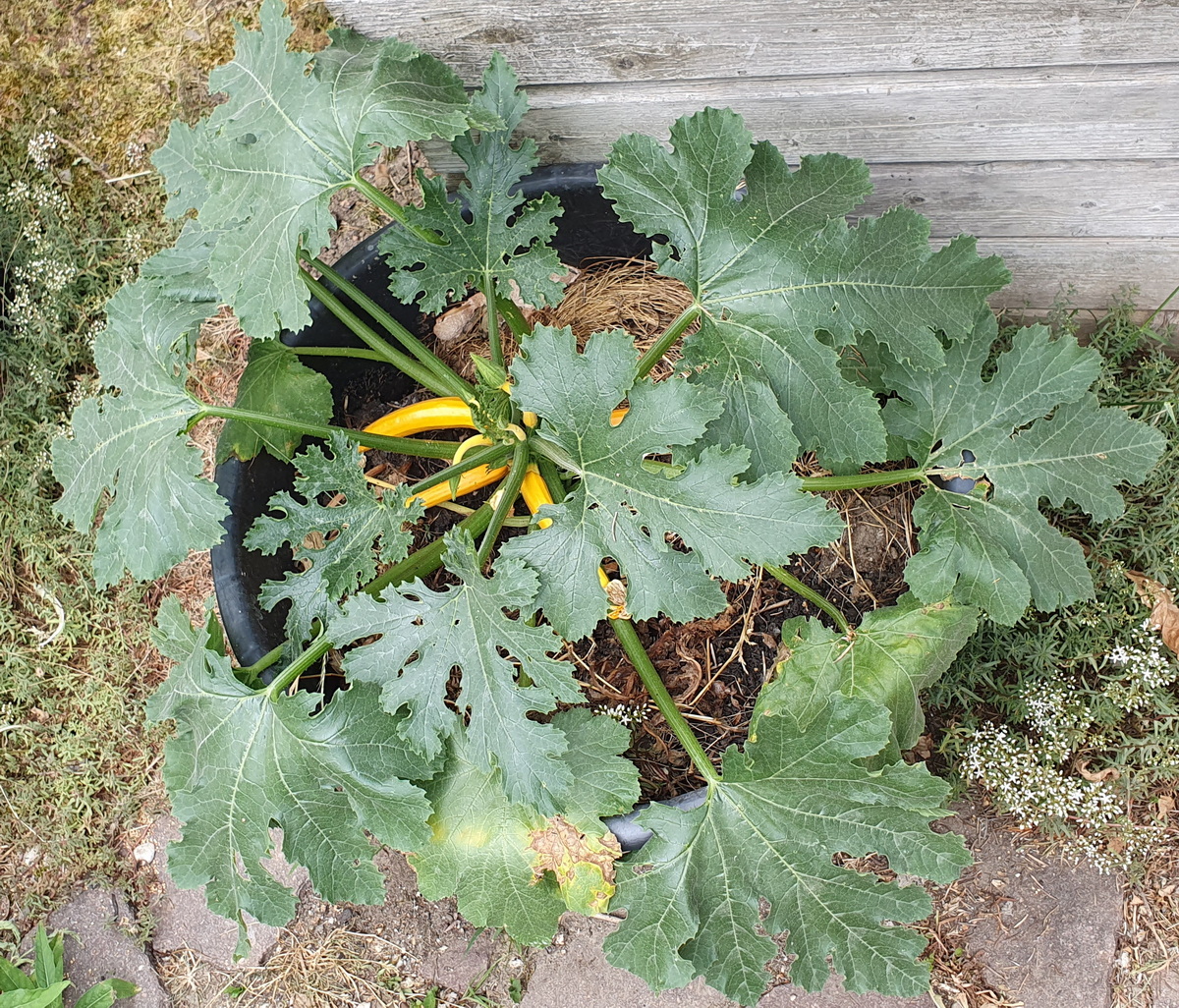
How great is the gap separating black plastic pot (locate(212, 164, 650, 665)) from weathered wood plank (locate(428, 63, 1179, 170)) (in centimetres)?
16

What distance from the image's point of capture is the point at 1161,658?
240 cm

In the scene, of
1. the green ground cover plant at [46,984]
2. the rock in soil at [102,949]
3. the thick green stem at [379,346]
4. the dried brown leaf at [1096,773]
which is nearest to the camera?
the thick green stem at [379,346]

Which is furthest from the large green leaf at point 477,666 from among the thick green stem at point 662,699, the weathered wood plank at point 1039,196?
the weathered wood plank at point 1039,196

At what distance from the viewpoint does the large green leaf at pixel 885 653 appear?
6.73 feet

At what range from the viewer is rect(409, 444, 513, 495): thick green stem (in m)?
1.99

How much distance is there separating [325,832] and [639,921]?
0.61 m

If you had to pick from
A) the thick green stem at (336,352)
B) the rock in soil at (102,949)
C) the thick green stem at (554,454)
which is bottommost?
the rock in soil at (102,949)

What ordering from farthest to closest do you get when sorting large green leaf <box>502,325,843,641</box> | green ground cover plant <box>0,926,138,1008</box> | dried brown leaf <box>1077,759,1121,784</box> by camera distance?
green ground cover plant <box>0,926,138,1008</box>, dried brown leaf <box>1077,759,1121,784</box>, large green leaf <box>502,325,843,641</box>

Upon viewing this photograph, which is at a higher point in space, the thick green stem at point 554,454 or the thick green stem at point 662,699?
the thick green stem at point 554,454

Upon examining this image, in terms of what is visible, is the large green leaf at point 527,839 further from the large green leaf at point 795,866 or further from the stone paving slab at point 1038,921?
the stone paving slab at point 1038,921

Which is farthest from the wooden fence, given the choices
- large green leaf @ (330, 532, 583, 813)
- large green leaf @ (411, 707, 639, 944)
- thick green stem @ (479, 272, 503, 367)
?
large green leaf @ (411, 707, 639, 944)

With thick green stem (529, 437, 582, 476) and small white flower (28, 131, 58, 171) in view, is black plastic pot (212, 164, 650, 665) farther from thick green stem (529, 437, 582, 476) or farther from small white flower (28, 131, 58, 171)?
small white flower (28, 131, 58, 171)

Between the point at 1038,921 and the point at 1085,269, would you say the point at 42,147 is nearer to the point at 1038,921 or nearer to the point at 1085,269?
the point at 1085,269

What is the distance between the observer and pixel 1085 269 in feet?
8.06
